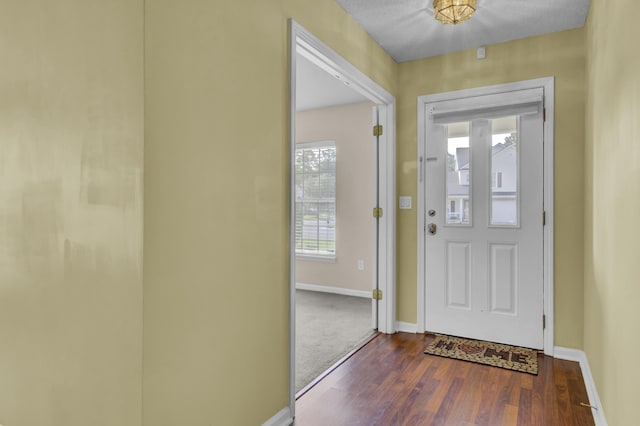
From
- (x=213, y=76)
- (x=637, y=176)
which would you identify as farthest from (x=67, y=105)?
(x=637, y=176)

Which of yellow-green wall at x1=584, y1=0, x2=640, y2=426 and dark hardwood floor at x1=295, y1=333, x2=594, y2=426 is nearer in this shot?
yellow-green wall at x1=584, y1=0, x2=640, y2=426

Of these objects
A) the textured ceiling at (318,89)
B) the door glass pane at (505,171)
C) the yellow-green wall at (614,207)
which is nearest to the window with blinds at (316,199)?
the textured ceiling at (318,89)

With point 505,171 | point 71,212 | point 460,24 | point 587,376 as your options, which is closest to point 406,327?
point 587,376

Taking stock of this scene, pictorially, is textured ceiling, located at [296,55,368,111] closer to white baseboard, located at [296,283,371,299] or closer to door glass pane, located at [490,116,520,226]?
door glass pane, located at [490,116,520,226]

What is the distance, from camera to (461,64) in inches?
126

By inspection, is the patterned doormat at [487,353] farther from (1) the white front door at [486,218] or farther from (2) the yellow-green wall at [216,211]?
(2) the yellow-green wall at [216,211]

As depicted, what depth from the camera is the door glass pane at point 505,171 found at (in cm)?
302

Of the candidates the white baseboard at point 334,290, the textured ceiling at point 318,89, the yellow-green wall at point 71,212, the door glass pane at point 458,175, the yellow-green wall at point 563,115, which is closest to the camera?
the yellow-green wall at point 71,212

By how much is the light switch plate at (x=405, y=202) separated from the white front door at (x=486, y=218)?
159 mm

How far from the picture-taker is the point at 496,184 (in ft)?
10.1

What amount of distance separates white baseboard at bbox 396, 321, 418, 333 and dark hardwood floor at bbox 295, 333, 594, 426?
1.76ft

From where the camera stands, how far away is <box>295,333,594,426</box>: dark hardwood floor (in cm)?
201

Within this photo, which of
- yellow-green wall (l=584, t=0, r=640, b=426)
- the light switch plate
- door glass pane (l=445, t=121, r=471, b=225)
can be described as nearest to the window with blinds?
the light switch plate

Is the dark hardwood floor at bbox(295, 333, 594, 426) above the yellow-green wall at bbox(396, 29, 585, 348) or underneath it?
underneath
